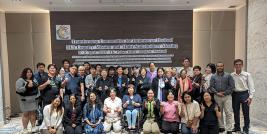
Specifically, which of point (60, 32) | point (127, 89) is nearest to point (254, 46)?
A: point (127, 89)

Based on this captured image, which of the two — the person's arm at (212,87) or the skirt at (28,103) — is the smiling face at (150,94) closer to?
the person's arm at (212,87)

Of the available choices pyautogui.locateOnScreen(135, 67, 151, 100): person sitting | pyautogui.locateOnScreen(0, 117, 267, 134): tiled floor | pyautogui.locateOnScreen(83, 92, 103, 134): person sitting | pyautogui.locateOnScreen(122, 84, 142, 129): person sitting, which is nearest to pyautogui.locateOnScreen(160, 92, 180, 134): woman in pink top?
pyautogui.locateOnScreen(122, 84, 142, 129): person sitting

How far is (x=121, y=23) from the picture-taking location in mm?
7141

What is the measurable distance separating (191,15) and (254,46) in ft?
6.85

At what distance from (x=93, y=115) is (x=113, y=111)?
43 cm

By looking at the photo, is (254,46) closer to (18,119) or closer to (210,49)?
(210,49)

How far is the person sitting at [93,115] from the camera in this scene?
4.89m

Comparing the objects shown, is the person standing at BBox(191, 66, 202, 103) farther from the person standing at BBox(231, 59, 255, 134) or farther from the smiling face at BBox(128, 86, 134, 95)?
the smiling face at BBox(128, 86, 134, 95)

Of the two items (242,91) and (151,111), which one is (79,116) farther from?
(242,91)

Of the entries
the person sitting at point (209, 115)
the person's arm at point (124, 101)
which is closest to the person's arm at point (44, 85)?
the person's arm at point (124, 101)

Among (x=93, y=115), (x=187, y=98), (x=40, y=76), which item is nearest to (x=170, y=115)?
(x=187, y=98)

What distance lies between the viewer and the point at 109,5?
21.9 feet

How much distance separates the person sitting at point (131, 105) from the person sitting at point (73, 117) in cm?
94

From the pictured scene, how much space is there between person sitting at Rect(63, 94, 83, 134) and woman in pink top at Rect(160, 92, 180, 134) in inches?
63.9
